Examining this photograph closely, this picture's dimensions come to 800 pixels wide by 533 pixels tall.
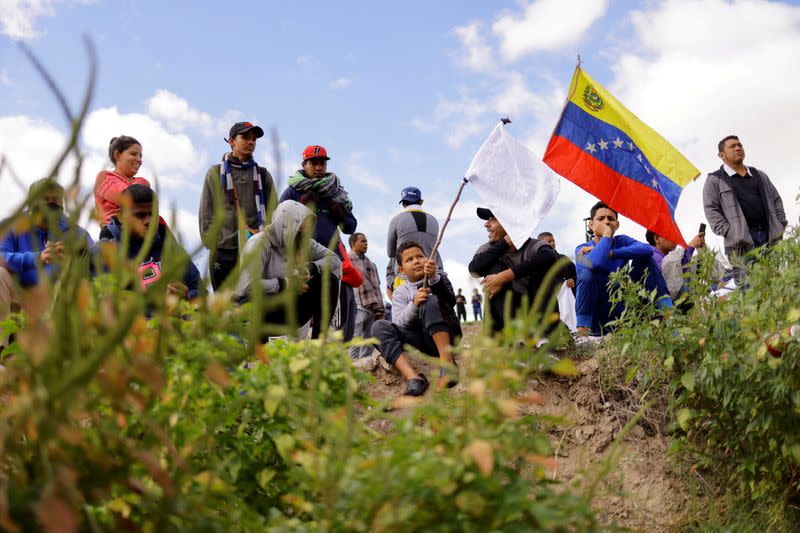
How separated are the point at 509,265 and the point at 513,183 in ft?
2.20

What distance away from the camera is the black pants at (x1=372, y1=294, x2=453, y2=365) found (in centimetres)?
538

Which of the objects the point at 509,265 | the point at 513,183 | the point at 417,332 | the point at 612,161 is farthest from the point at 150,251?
the point at 612,161

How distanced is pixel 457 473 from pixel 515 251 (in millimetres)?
4521

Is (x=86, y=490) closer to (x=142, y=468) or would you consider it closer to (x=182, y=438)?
(x=142, y=468)

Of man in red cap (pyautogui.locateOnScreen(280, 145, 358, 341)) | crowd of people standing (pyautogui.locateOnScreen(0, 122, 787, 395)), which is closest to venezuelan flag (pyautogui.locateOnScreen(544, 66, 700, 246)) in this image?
crowd of people standing (pyautogui.locateOnScreen(0, 122, 787, 395))

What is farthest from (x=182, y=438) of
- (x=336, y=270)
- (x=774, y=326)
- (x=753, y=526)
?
(x=336, y=270)

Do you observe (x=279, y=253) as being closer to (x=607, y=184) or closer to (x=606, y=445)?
(x=606, y=445)

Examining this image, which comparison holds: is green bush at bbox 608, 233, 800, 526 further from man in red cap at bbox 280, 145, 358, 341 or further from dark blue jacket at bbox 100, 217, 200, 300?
dark blue jacket at bbox 100, 217, 200, 300

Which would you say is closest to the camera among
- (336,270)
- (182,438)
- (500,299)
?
(182,438)

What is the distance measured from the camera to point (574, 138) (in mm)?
6531

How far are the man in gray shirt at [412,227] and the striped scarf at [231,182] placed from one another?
142 centimetres

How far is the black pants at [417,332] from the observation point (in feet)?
17.7

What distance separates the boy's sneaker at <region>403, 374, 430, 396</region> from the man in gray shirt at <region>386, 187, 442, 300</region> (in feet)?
5.40

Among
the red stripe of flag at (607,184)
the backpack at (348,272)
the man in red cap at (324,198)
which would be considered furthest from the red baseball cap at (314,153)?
the red stripe of flag at (607,184)
